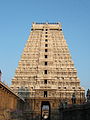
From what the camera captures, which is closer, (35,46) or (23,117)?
(23,117)

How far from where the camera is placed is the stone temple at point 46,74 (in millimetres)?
64625

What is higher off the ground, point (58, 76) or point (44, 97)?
point (58, 76)

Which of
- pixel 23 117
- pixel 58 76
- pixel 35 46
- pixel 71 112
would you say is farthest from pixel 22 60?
pixel 71 112

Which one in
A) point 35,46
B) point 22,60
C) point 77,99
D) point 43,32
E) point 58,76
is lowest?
point 77,99

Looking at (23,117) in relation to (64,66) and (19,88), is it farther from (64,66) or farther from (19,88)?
(64,66)

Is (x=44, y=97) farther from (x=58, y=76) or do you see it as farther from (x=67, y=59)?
(x=67, y=59)

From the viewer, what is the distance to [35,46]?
74000mm

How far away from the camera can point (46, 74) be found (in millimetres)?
68000

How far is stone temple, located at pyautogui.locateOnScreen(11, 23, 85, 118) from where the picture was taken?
212 feet

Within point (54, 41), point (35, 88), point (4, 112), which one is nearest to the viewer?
point (4, 112)

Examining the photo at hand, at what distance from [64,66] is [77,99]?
1051 cm

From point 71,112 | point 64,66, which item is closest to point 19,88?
point 64,66

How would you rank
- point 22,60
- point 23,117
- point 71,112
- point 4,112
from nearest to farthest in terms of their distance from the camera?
point 4,112, point 71,112, point 23,117, point 22,60

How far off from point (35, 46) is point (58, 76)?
490 inches
